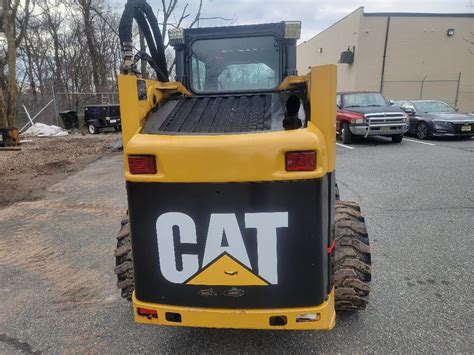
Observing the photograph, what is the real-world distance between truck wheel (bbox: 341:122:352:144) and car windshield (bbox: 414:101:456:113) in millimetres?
3287

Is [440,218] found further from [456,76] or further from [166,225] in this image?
[456,76]

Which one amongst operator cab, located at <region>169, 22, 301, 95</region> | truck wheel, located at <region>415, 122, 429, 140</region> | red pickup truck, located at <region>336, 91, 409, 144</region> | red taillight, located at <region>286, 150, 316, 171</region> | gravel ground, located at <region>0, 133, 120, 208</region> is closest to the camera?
red taillight, located at <region>286, 150, 316, 171</region>

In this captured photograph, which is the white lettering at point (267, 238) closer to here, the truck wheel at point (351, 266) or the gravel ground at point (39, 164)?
the truck wheel at point (351, 266)

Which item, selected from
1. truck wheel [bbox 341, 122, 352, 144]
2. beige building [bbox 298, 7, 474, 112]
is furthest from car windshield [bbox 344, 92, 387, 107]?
beige building [bbox 298, 7, 474, 112]

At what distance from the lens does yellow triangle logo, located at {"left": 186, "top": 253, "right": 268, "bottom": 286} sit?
2.11 metres

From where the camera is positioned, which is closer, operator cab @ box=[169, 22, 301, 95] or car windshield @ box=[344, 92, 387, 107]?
operator cab @ box=[169, 22, 301, 95]

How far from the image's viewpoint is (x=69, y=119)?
2047 centimetres

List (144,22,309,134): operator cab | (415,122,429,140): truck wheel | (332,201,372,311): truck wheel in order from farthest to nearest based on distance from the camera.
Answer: (415,122,429,140): truck wheel < (144,22,309,134): operator cab < (332,201,372,311): truck wheel

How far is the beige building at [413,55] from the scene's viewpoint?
76.1 feet

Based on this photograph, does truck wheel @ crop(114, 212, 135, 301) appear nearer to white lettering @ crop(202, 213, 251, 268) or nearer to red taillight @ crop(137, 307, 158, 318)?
red taillight @ crop(137, 307, 158, 318)

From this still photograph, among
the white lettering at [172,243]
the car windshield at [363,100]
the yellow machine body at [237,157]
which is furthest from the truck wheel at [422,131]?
the white lettering at [172,243]

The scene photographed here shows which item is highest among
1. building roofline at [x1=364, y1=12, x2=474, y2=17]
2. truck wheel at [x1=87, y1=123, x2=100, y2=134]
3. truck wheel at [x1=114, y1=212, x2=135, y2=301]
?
building roofline at [x1=364, y1=12, x2=474, y2=17]

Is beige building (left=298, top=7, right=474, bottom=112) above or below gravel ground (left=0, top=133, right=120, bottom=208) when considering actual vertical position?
above

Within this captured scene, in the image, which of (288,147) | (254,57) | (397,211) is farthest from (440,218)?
(288,147)
